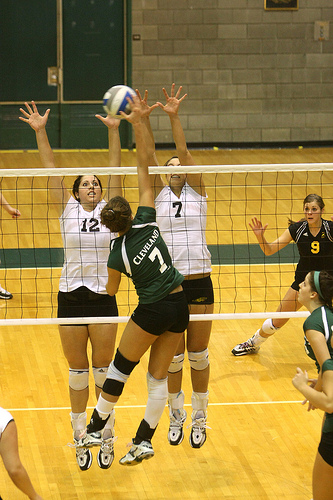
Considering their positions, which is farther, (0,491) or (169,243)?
(169,243)

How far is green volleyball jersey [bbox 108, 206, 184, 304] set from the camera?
4.51m

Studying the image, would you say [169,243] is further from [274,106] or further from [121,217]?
[274,106]

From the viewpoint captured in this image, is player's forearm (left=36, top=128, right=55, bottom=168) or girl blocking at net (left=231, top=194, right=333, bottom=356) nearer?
player's forearm (left=36, top=128, right=55, bottom=168)

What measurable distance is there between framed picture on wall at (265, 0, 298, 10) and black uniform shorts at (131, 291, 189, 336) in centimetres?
1330

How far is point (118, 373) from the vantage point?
4.71 m

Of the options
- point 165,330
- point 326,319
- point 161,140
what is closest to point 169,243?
point 165,330

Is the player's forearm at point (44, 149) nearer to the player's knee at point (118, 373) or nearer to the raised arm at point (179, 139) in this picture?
the raised arm at point (179, 139)

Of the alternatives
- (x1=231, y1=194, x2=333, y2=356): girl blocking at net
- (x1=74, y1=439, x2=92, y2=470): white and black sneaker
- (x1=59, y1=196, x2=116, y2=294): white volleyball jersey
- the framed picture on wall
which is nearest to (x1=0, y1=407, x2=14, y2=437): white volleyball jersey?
(x1=74, y1=439, x2=92, y2=470): white and black sneaker

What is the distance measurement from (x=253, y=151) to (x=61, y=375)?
10876mm

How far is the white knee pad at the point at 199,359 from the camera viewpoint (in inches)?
224

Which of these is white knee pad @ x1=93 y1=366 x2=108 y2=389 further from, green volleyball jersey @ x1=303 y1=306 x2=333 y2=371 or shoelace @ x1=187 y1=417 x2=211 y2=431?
green volleyball jersey @ x1=303 y1=306 x2=333 y2=371

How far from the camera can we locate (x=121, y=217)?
A: 451cm

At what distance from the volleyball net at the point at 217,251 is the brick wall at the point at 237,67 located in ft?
9.75

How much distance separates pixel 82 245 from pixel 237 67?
1242 centimetres
